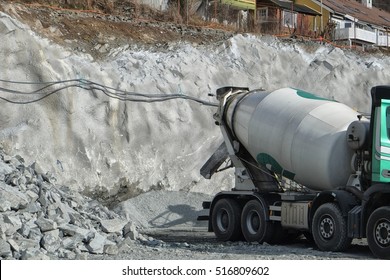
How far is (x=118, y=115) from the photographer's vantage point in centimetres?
2731

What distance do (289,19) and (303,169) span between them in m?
28.7

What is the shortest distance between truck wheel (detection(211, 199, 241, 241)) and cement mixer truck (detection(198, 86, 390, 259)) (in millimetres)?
24

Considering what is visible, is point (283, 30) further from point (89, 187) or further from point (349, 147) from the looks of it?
point (349, 147)

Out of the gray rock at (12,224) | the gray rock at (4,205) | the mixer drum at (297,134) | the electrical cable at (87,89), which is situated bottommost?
the gray rock at (12,224)

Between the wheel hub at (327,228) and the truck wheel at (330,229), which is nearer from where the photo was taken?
the truck wheel at (330,229)

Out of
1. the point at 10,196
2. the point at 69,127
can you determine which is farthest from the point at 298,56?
the point at 10,196

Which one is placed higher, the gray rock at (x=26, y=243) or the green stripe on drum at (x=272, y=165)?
the green stripe on drum at (x=272, y=165)

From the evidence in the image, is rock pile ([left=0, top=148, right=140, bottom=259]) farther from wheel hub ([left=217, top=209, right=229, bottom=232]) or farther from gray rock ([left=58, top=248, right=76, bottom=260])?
wheel hub ([left=217, top=209, right=229, bottom=232])

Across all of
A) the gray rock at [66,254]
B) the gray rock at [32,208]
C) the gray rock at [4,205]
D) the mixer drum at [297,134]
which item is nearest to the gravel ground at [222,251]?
the gray rock at [66,254]

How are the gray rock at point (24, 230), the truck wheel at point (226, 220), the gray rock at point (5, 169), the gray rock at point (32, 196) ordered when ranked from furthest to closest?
the truck wheel at point (226, 220) < the gray rock at point (5, 169) < the gray rock at point (32, 196) < the gray rock at point (24, 230)

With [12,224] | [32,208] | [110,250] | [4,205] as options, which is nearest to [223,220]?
[110,250]

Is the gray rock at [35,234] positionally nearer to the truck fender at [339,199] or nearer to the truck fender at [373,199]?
the truck fender at [339,199]

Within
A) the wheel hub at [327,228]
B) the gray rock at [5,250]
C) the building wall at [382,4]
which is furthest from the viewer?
the building wall at [382,4]

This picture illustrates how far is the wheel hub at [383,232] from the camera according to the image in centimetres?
1502
